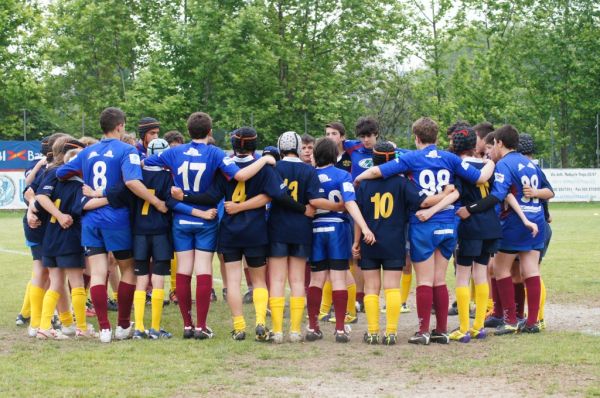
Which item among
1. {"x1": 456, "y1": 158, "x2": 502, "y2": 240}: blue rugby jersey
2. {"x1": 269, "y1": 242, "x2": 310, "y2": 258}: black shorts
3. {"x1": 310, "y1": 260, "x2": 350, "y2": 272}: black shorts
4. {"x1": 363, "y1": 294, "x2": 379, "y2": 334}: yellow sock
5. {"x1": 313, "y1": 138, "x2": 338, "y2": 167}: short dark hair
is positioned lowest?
A: {"x1": 363, "y1": 294, "x2": 379, "y2": 334}: yellow sock

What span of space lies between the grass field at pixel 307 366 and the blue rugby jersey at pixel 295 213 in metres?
1.04

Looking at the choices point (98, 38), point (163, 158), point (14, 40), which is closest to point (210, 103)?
point (98, 38)

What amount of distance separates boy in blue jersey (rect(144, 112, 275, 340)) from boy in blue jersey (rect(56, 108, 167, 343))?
284 millimetres

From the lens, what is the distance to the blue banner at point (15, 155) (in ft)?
106

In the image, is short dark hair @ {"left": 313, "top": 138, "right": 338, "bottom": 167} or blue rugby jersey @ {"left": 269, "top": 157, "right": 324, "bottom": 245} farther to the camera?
short dark hair @ {"left": 313, "top": 138, "right": 338, "bottom": 167}

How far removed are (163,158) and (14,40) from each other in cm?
3563

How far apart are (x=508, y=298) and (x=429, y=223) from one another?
1.29 metres

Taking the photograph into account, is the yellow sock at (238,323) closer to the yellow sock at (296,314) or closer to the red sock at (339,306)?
the yellow sock at (296,314)

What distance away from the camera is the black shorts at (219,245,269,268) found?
831cm

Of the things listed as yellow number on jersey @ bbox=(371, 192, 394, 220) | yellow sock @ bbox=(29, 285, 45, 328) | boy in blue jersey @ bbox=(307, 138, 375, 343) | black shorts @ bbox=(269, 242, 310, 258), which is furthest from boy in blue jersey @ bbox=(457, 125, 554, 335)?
yellow sock @ bbox=(29, 285, 45, 328)

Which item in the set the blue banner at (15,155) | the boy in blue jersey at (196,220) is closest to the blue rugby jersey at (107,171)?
the boy in blue jersey at (196,220)

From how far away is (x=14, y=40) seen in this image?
41062mm

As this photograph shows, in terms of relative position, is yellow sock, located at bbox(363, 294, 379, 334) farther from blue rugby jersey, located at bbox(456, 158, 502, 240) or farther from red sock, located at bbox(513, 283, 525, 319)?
red sock, located at bbox(513, 283, 525, 319)

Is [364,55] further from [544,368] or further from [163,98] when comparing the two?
[544,368]
